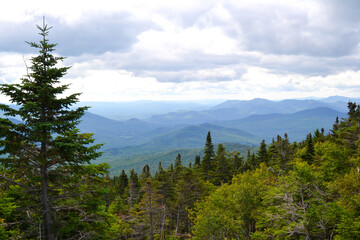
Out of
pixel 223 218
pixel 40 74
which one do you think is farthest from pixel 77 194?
pixel 223 218

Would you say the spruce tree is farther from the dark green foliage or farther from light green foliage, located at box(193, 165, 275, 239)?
the dark green foliage

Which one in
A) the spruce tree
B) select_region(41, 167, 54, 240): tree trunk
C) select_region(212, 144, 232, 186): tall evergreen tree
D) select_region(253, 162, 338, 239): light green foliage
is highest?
the spruce tree

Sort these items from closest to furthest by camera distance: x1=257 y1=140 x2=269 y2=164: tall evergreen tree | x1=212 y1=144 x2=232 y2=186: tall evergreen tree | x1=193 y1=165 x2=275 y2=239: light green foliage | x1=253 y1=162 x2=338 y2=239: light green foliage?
x1=253 y1=162 x2=338 y2=239: light green foliage
x1=193 y1=165 x2=275 y2=239: light green foliage
x1=212 y1=144 x2=232 y2=186: tall evergreen tree
x1=257 y1=140 x2=269 y2=164: tall evergreen tree

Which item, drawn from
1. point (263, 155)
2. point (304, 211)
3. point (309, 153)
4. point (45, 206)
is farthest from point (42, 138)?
point (263, 155)

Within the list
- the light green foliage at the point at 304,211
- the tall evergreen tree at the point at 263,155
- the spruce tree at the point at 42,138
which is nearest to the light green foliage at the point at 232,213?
the light green foliage at the point at 304,211

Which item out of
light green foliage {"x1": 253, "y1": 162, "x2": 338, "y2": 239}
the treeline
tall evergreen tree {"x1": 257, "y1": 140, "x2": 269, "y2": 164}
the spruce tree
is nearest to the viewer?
the spruce tree

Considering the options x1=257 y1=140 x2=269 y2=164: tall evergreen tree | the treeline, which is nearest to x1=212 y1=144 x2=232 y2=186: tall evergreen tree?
the treeline

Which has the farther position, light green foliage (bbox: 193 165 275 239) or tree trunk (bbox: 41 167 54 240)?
light green foliage (bbox: 193 165 275 239)

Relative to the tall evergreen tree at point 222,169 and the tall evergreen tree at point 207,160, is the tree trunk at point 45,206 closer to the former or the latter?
the tall evergreen tree at point 222,169

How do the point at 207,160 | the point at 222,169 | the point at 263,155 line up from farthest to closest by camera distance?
the point at 263,155 → the point at 207,160 → the point at 222,169

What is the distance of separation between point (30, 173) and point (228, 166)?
45.4m

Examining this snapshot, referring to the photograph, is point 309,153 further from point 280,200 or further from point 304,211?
→ point 304,211

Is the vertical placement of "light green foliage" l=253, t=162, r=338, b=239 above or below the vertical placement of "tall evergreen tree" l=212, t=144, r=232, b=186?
above

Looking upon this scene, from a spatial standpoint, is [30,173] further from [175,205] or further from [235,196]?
[175,205]
